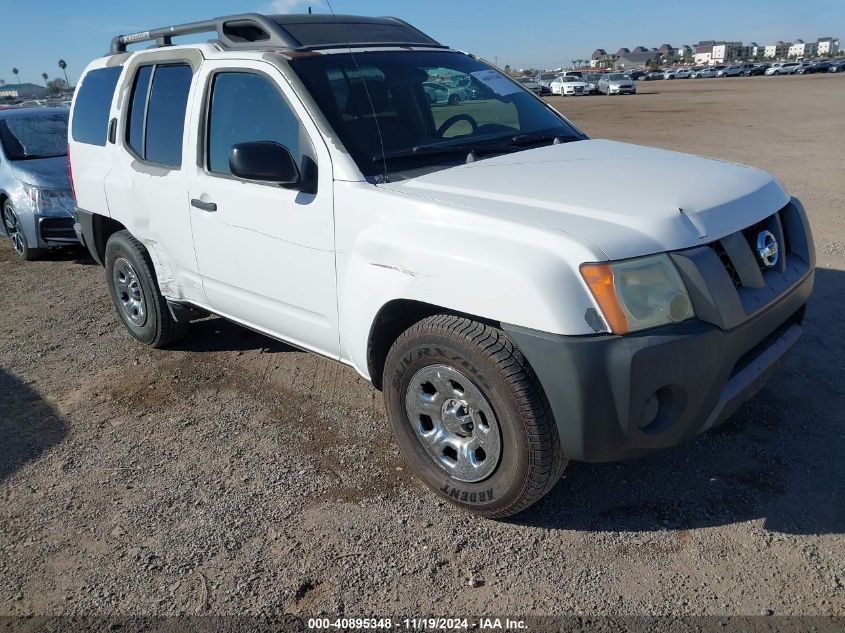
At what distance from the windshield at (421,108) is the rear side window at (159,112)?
1038mm

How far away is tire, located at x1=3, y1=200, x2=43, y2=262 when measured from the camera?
25.8 ft

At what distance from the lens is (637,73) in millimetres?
86500

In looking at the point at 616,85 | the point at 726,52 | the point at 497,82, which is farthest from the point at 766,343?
the point at 726,52

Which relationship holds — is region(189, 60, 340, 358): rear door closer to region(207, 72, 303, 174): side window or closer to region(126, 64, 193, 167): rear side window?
region(207, 72, 303, 174): side window

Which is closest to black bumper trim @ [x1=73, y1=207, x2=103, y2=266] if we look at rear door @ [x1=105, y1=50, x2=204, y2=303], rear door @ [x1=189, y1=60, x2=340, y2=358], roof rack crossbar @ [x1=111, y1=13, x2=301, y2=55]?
rear door @ [x1=105, y1=50, x2=204, y2=303]

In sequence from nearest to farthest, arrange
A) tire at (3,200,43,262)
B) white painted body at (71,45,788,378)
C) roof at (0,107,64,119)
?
white painted body at (71,45,788,378) < tire at (3,200,43,262) < roof at (0,107,64,119)

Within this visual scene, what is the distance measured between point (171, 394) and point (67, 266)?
425 centimetres

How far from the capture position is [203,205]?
3.87 meters

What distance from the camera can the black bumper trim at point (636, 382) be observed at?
242 cm

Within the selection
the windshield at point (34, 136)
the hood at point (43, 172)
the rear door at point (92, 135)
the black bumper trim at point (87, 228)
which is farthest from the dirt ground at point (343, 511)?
the windshield at point (34, 136)

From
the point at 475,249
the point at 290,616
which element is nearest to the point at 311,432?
the point at 290,616

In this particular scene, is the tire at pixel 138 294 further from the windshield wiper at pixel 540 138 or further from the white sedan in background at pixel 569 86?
the white sedan in background at pixel 569 86

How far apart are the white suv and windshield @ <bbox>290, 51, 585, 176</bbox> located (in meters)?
0.02

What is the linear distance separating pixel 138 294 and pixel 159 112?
1.35 metres
